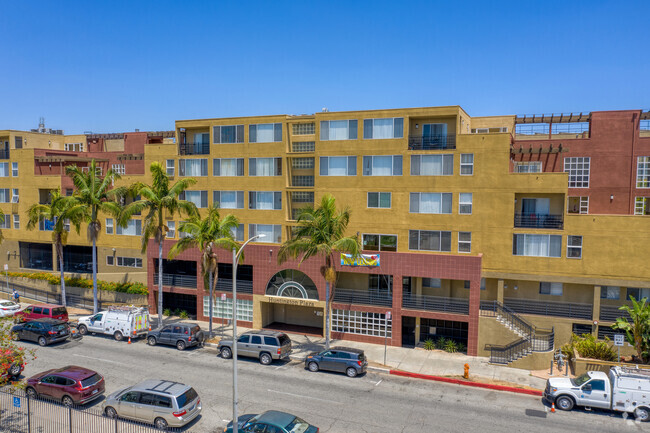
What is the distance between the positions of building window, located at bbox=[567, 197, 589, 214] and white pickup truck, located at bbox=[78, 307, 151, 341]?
34.9 meters

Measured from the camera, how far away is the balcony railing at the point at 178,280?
42625mm

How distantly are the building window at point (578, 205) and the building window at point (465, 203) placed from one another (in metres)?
10.7

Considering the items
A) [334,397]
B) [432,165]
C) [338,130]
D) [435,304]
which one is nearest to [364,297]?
[435,304]

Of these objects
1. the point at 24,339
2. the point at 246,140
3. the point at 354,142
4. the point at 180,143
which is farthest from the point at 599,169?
the point at 24,339

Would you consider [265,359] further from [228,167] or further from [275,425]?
[228,167]

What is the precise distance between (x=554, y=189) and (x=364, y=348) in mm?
17493

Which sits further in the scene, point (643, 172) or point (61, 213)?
point (61, 213)

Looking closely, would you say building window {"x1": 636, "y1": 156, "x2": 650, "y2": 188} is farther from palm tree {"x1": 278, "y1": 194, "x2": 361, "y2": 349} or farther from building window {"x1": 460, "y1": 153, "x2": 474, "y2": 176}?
palm tree {"x1": 278, "y1": 194, "x2": 361, "y2": 349}

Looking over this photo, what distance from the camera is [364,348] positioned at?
35.4m

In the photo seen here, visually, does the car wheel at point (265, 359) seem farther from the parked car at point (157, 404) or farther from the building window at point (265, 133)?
the building window at point (265, 133)

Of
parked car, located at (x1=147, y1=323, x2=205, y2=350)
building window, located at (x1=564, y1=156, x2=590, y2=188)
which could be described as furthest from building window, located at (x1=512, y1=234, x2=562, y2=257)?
parked car, located at (x1=147, y1=323, x2=205, y2=350)

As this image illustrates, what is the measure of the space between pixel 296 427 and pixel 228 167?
28.3 meters

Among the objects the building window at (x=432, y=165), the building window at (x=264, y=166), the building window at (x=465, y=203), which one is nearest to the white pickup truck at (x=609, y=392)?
the building window at (x=465, y=203)

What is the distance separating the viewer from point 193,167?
4438 cm
